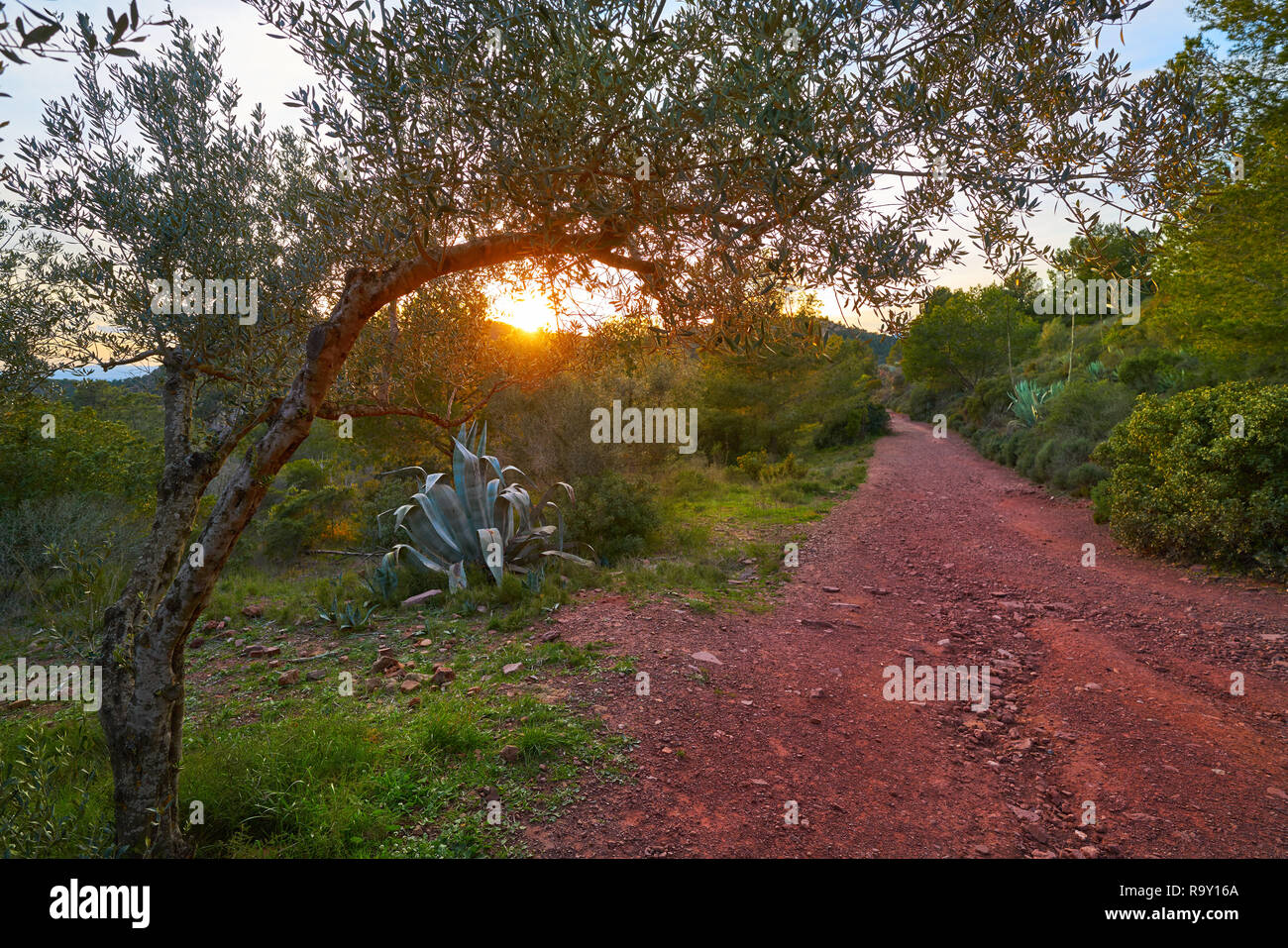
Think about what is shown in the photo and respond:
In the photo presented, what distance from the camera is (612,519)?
32.4 ft

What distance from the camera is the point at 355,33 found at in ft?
8.77

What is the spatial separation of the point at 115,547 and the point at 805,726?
11287 millimetres

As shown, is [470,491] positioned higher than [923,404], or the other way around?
[923,404]

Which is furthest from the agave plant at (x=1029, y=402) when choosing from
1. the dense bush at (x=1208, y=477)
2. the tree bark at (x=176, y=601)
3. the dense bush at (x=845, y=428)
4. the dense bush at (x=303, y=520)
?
the tree bark at (x=176, y=601)

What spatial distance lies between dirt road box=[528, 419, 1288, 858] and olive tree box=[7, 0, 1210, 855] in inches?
93.5

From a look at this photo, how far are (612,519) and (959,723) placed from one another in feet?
19.7

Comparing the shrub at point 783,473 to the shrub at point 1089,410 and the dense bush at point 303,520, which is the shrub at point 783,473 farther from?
the dense bush at point 303,520

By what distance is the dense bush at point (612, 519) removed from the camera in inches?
384

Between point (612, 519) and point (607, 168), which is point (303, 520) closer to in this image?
point (612, 519)

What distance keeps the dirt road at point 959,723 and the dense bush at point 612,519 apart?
8.43 ft

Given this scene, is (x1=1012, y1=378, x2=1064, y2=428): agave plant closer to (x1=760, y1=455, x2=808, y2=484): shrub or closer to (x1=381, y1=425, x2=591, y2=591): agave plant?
(x1=760, y1=455, x2=808, y2=484): shrub

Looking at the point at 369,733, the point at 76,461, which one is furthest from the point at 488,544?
the point at 76,461

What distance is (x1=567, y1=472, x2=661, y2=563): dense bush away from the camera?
974cm

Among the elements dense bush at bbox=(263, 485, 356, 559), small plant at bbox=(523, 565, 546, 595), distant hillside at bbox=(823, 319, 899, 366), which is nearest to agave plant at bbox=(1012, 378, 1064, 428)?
small plant at bbox=(523, 565, 546, 595)
